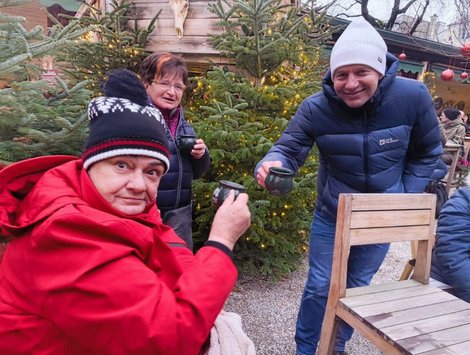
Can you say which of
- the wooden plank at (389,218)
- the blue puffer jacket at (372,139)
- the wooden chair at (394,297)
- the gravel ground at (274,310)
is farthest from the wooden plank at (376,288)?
the gravel ground at (274,310)

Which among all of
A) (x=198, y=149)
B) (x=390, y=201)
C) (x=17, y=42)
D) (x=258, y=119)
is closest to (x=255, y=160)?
(x=258, y=119)

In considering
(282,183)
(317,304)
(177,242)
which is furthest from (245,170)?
(177,242)

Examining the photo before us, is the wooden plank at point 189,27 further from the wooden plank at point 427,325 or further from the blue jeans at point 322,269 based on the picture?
the wooden plank at point 427,325

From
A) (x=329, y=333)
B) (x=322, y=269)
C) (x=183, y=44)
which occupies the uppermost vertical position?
(x=183, y=44)

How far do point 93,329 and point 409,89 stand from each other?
6.58 ft

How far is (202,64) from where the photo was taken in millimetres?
4648

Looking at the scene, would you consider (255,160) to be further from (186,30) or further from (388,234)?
(186,30)

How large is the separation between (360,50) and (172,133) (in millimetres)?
1224

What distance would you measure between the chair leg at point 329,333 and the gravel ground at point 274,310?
2.59 feet

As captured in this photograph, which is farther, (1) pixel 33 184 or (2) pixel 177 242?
(2) pixel 177 242

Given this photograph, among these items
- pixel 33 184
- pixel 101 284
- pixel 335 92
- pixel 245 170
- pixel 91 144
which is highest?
pixel 335 92

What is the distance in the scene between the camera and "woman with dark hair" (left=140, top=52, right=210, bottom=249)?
2.23 metres

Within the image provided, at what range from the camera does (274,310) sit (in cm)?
322

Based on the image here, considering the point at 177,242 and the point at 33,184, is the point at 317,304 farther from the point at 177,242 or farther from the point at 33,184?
the point at 33,184
